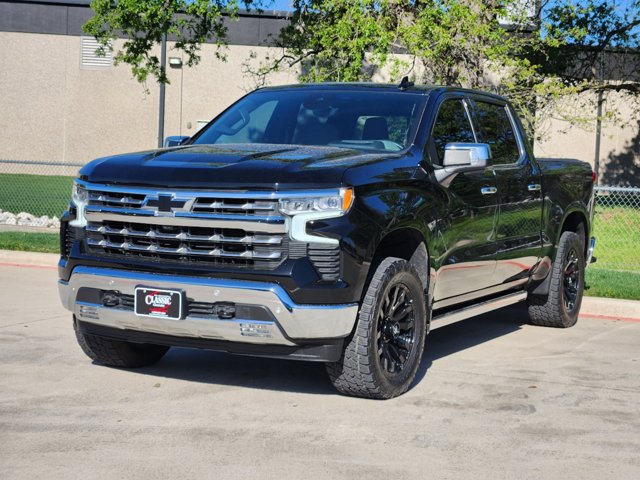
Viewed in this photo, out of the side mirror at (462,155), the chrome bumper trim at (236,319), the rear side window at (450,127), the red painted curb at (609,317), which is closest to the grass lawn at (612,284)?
the red painted curb at (609,317)

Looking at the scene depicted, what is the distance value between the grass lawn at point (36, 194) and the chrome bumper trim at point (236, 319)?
14.6m

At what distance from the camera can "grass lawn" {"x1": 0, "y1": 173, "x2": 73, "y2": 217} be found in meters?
21.2

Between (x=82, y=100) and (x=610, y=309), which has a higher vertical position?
(x=610, y=309)

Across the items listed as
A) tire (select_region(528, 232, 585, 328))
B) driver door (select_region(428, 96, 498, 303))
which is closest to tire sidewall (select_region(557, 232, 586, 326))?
tire (select_region(528, 232, 585, 328))

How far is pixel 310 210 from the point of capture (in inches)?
237

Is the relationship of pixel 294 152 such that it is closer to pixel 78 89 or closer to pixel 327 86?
pixel 327 86

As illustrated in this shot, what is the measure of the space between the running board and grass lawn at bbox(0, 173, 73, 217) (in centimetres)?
1346

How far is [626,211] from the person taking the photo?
22391mm

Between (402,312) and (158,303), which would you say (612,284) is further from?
(158,303)

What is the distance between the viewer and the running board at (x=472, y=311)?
7508 mm

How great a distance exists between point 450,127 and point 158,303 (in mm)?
2755

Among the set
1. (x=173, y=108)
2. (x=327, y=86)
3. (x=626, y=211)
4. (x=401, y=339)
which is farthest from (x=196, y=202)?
(x=173, y=108)

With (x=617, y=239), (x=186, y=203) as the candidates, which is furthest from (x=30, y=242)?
(x=617, y=239)

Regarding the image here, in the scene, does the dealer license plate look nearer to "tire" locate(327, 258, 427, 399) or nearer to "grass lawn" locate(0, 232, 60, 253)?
"tire" locate(327, 258, 427, 399)
